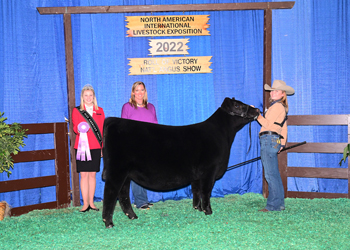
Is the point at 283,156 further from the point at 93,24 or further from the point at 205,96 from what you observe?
the point at 93,24

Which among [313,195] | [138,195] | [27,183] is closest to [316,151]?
[313,195]

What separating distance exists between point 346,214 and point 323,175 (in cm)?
104

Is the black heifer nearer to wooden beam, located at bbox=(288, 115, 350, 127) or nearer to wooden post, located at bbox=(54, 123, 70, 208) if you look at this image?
wooden beam, located at bbox=(288, 115, 350, 127)

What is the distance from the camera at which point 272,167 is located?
432 centimetres

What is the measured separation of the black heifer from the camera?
11.9 feet

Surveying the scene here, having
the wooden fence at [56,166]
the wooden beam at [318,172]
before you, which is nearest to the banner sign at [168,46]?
the wooden fence at [56,166]

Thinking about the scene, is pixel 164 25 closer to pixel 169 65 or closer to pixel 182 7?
pixel 182 7

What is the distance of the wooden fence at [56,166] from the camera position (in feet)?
15.2

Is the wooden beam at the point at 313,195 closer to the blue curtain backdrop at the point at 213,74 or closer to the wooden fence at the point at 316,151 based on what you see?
the wooden fence at the point at 316,151

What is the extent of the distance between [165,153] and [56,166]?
2139 mm

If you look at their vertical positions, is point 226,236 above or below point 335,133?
below

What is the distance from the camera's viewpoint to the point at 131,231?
3.56 metres

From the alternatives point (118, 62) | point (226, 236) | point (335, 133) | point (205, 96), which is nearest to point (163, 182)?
point (226, 236)

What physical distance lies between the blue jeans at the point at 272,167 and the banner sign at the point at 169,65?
5.46 feet
